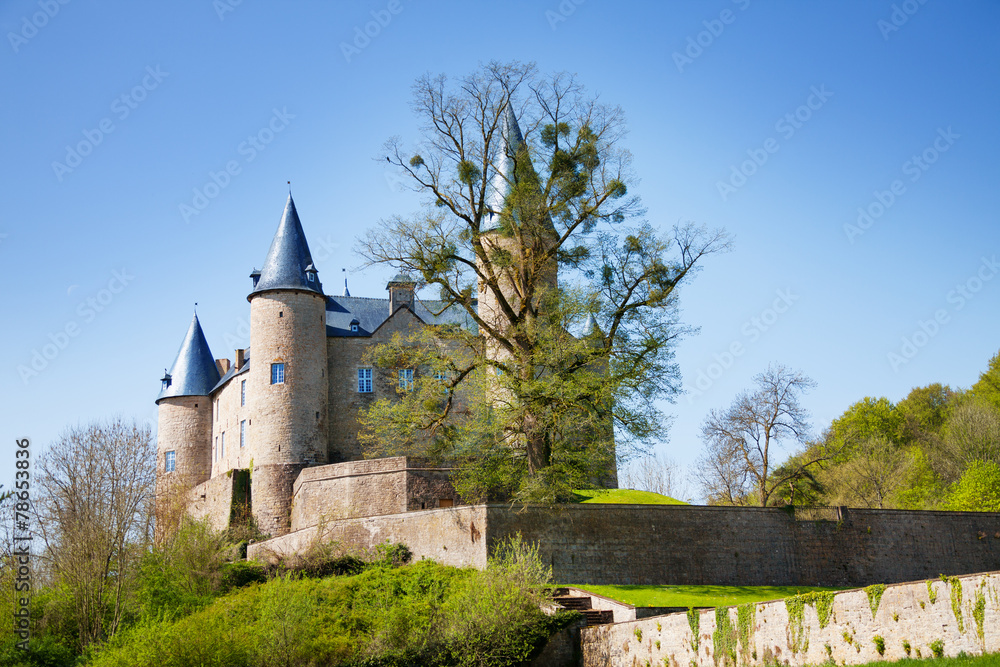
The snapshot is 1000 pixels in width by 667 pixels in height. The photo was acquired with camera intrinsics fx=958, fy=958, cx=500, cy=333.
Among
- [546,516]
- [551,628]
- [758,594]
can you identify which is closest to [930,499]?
[758,594]

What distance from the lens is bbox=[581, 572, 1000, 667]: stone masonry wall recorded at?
13977mm

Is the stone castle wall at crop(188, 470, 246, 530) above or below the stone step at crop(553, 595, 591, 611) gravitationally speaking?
above

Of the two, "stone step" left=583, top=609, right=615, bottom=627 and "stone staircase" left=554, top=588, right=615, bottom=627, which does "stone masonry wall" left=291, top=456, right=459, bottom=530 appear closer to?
"stone staircase" left=554, top=588, right=615, bottom=627

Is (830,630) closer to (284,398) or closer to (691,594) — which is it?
(691,594)

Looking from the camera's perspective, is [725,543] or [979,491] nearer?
[725,543]

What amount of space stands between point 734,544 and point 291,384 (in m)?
17.9

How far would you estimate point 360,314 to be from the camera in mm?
41125

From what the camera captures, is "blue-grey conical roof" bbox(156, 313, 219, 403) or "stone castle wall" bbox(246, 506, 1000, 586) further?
"blue-grey conical roof" bbox(156, 313, 219, 403)

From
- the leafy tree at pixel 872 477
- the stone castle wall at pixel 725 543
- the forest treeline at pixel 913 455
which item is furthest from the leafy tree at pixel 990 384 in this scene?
the stone castle wall at pixel 725 543

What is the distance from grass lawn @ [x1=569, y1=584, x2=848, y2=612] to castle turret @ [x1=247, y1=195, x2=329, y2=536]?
584 inches

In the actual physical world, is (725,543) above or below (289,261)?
below

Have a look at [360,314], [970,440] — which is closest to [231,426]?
[360,314]

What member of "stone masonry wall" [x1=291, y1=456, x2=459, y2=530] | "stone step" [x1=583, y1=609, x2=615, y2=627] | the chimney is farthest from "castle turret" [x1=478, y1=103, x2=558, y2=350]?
the chimney

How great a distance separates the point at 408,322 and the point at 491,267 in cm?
1396
